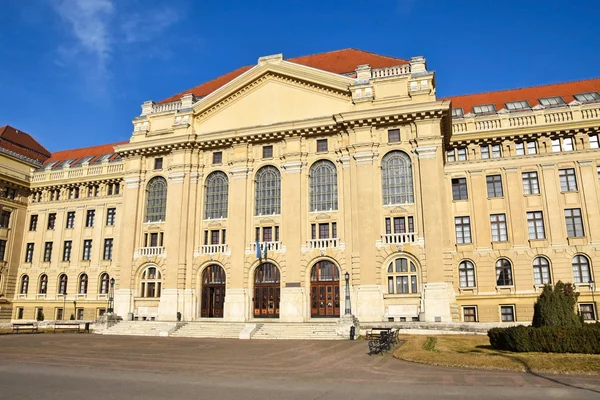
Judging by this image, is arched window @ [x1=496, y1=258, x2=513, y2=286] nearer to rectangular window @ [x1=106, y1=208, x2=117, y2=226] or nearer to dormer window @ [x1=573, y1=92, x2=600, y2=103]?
dormer window @ [x1=573, y1=92, x2=600, y2=103]

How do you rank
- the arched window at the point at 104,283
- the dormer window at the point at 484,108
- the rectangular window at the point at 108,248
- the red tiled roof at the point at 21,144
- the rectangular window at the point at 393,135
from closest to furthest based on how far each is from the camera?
A: the rectangular window at the point at 393,135
the dormer window at the point at 484,108
the arched window at the point at 104,283
the rectangular window at the point at 108,248
the red tiled roof at the point at 21,144

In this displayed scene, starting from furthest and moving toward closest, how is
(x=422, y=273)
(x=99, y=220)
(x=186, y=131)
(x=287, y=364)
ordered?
(x=99, y=220) < (x=186, y=131) < (x=422, y=273) < (x=287, y=364)

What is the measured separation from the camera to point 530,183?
3662 centimetres

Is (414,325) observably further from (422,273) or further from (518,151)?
(518,151)

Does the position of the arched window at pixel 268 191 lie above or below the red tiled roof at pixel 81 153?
below

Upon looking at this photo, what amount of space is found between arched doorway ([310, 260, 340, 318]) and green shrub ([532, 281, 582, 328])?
699 inches

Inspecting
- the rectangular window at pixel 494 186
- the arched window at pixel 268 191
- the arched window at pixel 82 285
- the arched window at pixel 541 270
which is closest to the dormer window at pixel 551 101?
the rectangular window at pixel 494 186

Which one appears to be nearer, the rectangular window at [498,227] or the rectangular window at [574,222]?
the rectangular window at [574,222]

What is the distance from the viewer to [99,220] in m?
48.1

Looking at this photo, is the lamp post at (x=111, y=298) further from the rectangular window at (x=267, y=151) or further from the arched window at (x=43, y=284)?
the rectangular window at (x=267, y=151)

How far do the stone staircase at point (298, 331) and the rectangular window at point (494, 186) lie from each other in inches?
658

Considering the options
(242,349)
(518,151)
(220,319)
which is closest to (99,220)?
(220,319)

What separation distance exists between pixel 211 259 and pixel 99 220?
16.0 meters

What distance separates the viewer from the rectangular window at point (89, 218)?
160ft
